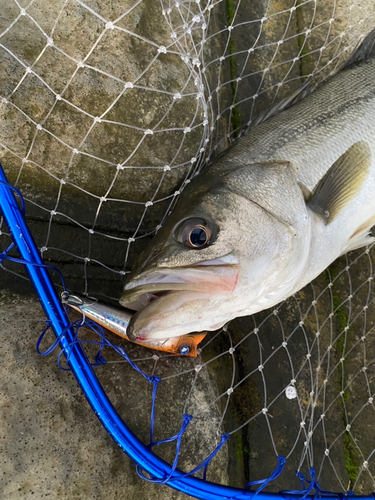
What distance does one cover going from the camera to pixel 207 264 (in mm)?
1617

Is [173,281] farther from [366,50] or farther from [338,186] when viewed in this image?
[366,50]

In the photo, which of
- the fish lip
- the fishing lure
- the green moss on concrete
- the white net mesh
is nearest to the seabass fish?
the fish lip

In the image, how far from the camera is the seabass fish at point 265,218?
160cm

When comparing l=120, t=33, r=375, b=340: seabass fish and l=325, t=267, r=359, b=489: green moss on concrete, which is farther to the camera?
l=325, t=267, r=359, b=489: green moss on concrete

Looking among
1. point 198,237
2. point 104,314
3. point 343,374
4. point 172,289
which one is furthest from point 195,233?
point 343,374

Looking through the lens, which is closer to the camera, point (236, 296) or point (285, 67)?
point (236, 296)

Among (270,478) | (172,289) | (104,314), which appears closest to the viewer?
(172,289)

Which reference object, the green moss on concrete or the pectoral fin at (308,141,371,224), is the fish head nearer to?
the pectoral fin at (308,141,371,224)

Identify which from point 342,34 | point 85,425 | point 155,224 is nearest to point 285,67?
point 342,34

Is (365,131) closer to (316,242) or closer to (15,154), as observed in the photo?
(316,242)

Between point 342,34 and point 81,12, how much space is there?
1.82 meters

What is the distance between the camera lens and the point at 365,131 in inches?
79.4

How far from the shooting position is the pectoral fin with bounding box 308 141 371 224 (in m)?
1.91

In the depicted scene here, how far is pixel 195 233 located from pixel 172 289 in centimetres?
26
